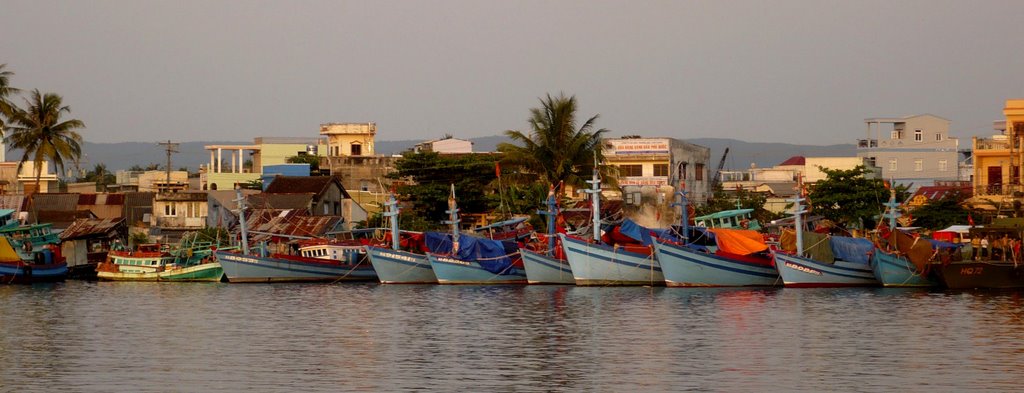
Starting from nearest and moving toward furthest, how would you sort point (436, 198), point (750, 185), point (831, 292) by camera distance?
point (831, 292)
point (436, 198)
point (750, 185)

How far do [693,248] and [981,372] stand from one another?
26344 mm

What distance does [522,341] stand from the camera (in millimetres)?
40344

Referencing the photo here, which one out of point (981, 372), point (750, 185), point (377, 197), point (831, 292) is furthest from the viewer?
point (750, 185)

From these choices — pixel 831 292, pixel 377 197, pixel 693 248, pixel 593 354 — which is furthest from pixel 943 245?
pixel 377 197

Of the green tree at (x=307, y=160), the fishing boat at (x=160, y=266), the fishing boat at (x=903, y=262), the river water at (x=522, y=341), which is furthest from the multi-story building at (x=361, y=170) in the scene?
the fishing boat at (x=903, y=262)

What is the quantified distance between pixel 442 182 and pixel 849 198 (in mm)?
25425

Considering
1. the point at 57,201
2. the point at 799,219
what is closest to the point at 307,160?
the point at 57,201

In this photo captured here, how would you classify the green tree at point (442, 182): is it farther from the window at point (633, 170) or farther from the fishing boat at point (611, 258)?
the fishing boat at point (611, 258)

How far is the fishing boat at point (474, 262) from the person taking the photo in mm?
65188

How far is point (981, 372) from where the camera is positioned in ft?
108

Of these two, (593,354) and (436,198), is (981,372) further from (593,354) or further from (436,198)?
(436,198)

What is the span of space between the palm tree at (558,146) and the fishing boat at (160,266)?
1546 cm

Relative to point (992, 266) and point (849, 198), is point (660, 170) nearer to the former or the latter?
point (849, 198)

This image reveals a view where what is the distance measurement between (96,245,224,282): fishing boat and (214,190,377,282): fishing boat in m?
1.57
